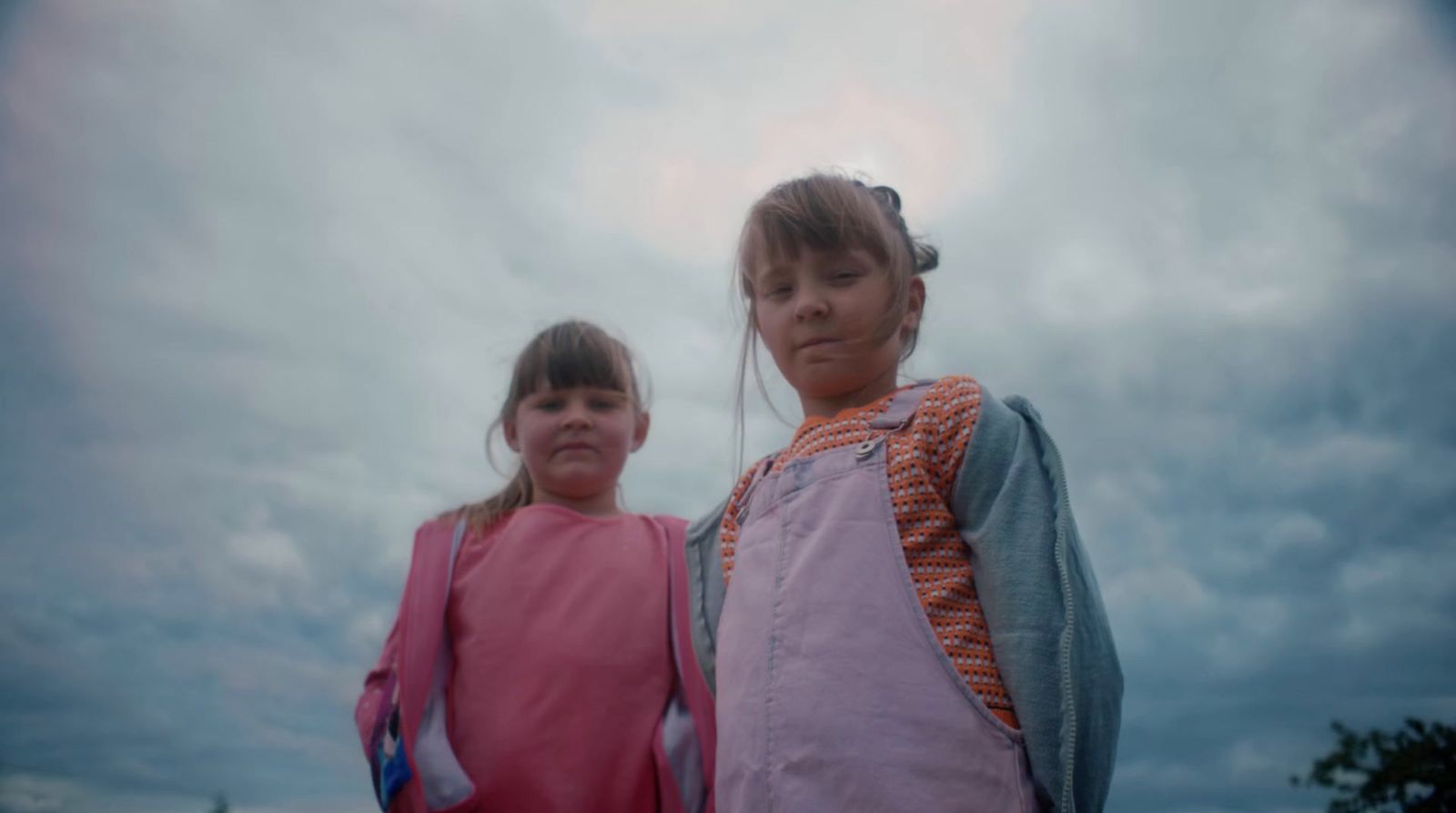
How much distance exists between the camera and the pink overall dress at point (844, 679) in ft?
5.32

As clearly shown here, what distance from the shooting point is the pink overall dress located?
5.32 feet

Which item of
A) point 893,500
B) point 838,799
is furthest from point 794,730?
point 893,500

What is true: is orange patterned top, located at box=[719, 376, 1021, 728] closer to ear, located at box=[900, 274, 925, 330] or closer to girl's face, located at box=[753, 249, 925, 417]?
girl's face, located at box=[753, 249, 925, 417]

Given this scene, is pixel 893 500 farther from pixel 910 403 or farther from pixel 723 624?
pixel 723 624

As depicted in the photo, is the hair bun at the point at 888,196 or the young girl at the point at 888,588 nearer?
the young girl at the point at 888,588

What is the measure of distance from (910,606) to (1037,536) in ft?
0.87

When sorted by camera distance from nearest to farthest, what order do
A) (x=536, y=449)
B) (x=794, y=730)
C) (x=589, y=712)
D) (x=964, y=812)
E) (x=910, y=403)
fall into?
(x=964, y=812)
(x=794, y=730)
(x=910, y=403)
(x=589, y=712)
(x=536, y=449)

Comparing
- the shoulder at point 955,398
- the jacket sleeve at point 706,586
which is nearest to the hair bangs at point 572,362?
the jacket sleeve at point 706,586

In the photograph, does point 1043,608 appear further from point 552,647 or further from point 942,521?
point 552,647

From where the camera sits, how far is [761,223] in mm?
2322

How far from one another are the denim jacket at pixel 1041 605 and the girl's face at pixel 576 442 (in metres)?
1.54

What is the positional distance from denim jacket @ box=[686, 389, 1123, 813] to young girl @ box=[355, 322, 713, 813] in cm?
119

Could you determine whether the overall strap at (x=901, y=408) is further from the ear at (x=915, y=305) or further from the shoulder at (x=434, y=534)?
the shoulder at (x=434, y=534)

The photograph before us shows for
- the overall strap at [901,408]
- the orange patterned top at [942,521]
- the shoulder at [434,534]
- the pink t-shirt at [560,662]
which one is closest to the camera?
the orange patterned top at [942,521]
